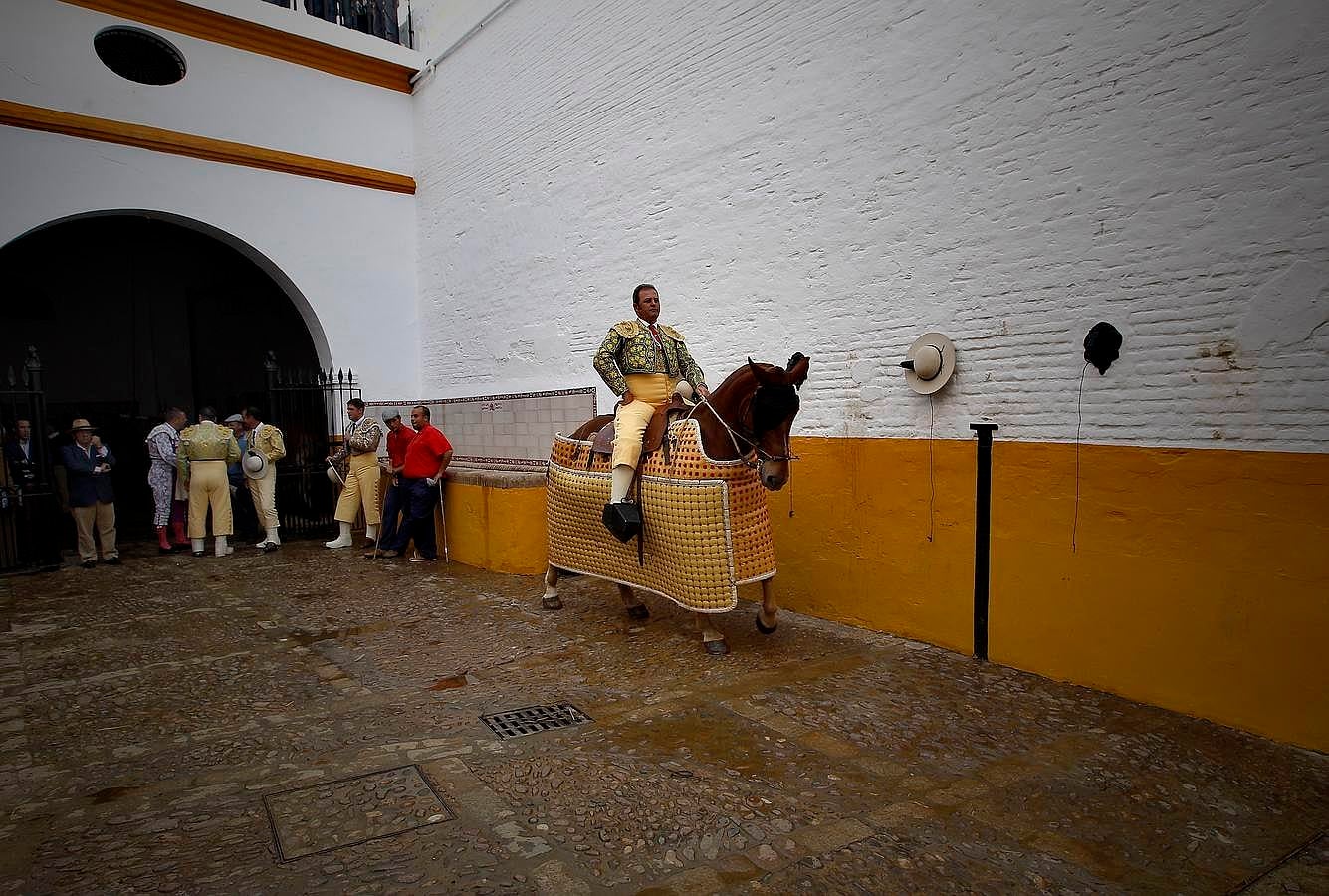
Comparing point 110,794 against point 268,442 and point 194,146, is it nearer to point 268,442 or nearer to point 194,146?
point 268,442

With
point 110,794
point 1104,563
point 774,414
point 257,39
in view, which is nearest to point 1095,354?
point 1104,563

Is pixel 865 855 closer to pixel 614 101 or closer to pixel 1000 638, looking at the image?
pixel 1000 638

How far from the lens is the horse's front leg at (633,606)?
606cm

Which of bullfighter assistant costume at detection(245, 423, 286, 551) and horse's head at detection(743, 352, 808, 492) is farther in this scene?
bullfighter assistant costume at detection(245, 423, 286, 551)

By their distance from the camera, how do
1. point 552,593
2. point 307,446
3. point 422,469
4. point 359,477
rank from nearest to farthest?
point 552,593 < point 422,469 < point 359,477 < point 307,446

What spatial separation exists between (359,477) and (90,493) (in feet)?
9.23

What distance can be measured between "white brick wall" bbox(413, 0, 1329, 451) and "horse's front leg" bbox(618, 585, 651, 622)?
6.22 feet

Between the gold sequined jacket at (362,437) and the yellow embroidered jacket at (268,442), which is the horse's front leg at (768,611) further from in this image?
the yellow embroidered jacket at (268,442)

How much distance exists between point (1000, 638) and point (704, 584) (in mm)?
1864

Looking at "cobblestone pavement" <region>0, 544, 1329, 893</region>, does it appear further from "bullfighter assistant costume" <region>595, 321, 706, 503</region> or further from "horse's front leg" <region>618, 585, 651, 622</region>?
"bullfighter assistant costume" <region>595, 321, 706, 503</region>

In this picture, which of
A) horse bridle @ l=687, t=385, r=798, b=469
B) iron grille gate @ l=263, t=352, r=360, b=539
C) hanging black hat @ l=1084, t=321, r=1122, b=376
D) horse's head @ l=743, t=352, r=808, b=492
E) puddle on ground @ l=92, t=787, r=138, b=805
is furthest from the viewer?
iron grille gate @ l=263, t=352, r=360, b=539

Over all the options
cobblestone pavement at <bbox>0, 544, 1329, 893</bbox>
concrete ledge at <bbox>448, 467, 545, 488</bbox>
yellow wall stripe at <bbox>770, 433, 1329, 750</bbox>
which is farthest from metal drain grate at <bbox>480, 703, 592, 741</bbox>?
concrete ledge at <bbox>448, 467, 545, 488</bbox>

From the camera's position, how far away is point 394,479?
896 cm

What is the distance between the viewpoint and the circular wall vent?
9828 millimetres
